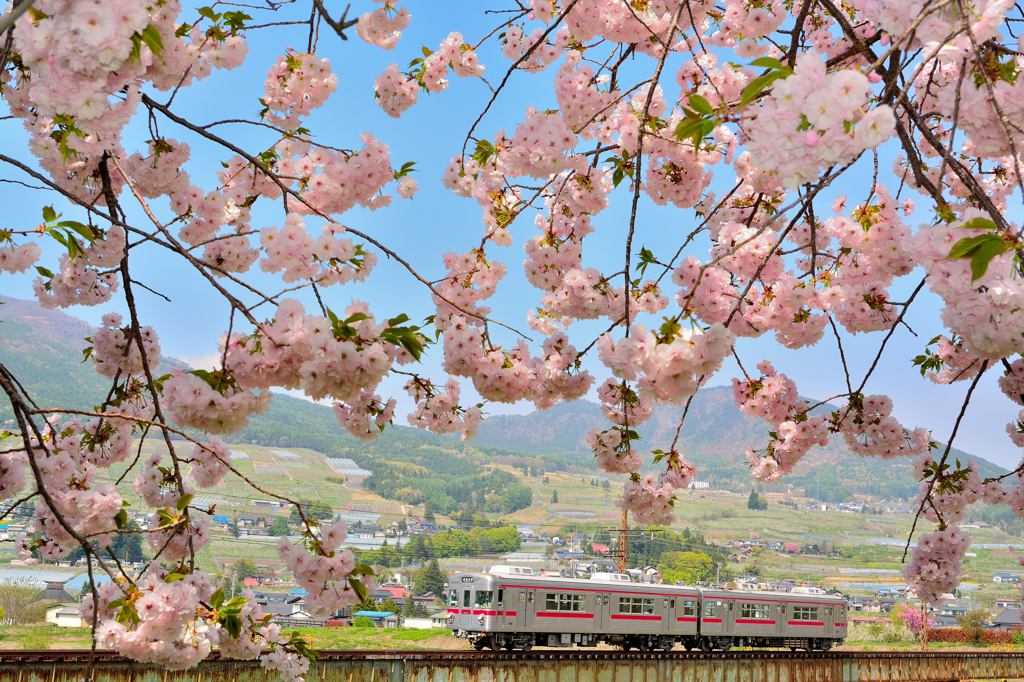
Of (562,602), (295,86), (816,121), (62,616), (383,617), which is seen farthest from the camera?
(383,617)

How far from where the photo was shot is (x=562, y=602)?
1466cm

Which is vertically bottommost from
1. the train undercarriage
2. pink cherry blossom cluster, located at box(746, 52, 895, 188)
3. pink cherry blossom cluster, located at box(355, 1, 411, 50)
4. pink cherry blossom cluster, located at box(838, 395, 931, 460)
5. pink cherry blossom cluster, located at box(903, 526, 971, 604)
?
the train undercarriage

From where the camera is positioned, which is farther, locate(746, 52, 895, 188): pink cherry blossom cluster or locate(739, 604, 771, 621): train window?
locate(739, 604, 771, 621): train window

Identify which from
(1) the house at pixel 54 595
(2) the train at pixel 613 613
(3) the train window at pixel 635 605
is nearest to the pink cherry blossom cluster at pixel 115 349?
(2) the train at pixel 613 613

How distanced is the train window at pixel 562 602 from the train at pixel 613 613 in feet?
0.07

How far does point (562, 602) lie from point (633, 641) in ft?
8.65

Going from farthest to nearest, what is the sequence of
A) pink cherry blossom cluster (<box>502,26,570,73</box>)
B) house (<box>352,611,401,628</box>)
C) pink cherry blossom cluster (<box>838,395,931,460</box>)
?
house (<box>352,611,401,628</box>) → pink cherry blossom cluster (<box>502,26,570,73</box>) → pink cherry blossom cluster (<box>838,395,931,460</box>)

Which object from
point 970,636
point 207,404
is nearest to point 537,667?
point 207,404

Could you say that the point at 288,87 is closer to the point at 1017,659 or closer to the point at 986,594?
the point at 1017,659

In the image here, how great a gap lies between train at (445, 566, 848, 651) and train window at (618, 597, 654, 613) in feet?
0.07

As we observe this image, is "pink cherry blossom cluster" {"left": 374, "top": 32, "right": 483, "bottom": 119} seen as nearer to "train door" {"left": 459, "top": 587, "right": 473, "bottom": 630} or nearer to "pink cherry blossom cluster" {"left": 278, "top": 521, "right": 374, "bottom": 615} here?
"pink cherry blossom cluster" {"left": 278, "top": 521, "right": 374, "bottom": 615}

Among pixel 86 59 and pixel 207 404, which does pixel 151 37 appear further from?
pixel 207 404

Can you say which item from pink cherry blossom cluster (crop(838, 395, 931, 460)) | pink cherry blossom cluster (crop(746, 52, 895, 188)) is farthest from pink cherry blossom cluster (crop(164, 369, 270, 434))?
pink cherry blossom cluster (crop(838, 395, 931, 460))

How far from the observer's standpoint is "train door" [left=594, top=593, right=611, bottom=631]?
1489 cm
